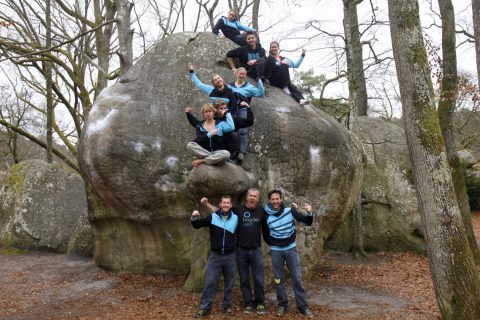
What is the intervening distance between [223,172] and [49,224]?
7179mm

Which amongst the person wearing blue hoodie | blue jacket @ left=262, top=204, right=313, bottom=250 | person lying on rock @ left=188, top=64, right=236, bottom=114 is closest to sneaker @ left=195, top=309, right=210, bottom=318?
the person wearing blue hoodie

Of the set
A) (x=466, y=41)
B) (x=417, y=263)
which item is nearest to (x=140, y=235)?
(x=417, y=263)

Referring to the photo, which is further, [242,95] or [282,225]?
[242,95]

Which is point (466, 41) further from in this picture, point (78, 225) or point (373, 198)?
point (78, 225)

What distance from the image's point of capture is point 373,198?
1194 centimetres

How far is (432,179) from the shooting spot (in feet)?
17.9

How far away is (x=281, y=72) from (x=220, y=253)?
462 cm

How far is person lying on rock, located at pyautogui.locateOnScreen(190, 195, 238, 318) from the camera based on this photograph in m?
6.32

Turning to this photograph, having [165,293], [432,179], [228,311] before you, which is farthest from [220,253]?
[432,179]

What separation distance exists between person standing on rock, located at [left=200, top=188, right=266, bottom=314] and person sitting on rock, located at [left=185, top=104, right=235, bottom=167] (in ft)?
2.72

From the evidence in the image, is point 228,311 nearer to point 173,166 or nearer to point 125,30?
point 173,166

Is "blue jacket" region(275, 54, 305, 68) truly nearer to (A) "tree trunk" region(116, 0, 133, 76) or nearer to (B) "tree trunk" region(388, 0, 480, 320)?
(B) "tree trunk" region(388, 0, 480, 320)

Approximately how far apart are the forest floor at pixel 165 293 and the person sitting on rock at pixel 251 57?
4587 mm

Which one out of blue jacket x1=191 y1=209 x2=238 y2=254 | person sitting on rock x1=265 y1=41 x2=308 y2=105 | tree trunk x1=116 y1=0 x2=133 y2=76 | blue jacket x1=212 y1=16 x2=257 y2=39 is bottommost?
blue jacket x1=191 y1=209 x2=238 y2=254
